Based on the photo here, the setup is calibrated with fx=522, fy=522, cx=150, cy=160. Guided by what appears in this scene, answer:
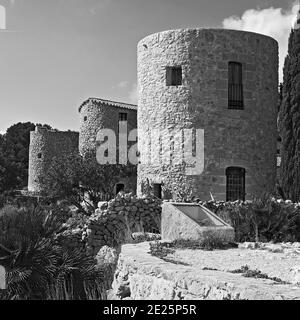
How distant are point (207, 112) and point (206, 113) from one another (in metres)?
0.05

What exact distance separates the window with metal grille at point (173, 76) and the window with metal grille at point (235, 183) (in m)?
3.55

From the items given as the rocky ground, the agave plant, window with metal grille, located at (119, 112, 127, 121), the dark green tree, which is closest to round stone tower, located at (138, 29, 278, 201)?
the dark green tree

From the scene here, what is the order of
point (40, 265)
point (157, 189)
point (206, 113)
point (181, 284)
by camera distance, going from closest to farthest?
point (181, 284)
point (40, 265)
point (206, 113)
point (157, 189)

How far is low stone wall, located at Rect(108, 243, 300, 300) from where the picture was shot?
498 centimetres

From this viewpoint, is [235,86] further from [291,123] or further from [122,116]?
[122,116]

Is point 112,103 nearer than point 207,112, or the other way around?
point 207,112

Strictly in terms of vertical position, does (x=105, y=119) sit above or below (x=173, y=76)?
below

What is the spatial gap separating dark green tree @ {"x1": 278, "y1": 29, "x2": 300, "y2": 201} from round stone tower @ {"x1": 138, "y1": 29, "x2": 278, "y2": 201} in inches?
40.1

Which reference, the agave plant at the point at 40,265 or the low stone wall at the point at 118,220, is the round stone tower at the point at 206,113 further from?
the agave plant at the point at 40,265

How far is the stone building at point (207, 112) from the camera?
17953 mm

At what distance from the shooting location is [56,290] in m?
7.30

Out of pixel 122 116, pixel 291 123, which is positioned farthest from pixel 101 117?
pixel 291 123

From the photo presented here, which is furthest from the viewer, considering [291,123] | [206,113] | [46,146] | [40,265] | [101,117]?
[46,146]

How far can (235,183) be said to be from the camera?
1841cm
